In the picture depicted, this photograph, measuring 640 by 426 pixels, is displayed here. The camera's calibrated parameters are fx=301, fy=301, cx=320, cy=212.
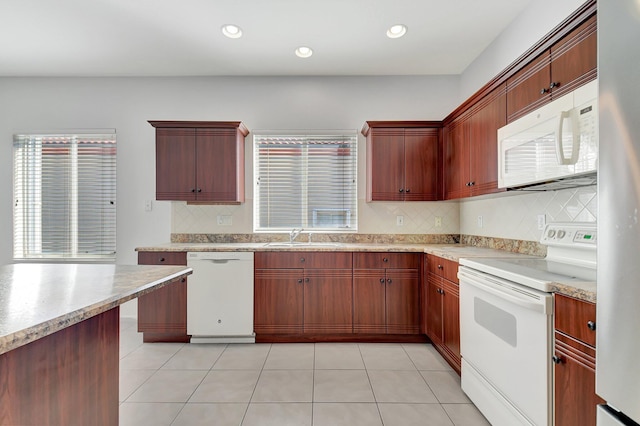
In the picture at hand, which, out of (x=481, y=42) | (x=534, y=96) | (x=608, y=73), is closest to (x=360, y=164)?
(x=481, y=42)

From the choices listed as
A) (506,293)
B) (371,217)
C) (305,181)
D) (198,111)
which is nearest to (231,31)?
(198,111)

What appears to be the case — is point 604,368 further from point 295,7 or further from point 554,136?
point 295,7

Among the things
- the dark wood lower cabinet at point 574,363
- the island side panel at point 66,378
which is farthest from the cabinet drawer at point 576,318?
the island side panel at point 66,378

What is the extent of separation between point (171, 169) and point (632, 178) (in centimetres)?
321

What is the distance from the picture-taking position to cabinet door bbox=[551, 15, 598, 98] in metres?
1.37

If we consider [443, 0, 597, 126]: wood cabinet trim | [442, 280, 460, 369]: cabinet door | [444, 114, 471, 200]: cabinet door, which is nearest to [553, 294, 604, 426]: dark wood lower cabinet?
[442, 280, 460, 369]: cabinet door

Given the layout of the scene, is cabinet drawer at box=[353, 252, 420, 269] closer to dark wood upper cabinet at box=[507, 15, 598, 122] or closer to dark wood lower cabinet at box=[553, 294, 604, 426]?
dark wood upper cabinet at box=[507, 15, 598, 122]

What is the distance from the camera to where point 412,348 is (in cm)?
272

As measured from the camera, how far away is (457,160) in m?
2.72

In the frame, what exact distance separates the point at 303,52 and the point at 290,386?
286 centimetres

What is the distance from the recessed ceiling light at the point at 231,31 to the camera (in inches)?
98.6

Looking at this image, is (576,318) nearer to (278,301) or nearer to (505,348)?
(505,348)

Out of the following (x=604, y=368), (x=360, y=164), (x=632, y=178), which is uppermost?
(x=360, y=164)

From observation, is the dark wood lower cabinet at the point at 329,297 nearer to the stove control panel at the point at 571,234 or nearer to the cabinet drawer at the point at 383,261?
the cabinet drawer at the point at 383,261
